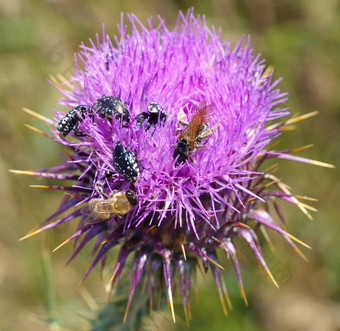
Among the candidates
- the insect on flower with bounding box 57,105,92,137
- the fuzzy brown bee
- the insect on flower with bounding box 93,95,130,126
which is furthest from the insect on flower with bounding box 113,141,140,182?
Result: the insect on flower with bounding box 57,105,92,137

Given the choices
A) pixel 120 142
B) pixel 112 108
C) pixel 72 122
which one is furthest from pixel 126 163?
pixel 72 122

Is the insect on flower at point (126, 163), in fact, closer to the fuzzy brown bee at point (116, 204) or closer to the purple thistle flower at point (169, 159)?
the purple thistle flower at point (169, 159)

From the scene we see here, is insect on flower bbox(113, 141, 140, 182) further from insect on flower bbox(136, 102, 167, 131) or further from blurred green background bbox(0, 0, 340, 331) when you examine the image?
blurred green background bbox(0, 0, 340, 331)

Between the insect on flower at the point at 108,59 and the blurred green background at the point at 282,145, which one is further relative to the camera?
the blurred green background at the point at 282,145

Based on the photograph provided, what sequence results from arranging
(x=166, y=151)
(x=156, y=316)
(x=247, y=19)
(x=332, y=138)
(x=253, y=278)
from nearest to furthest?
(x=166, y=151), (x=156, y=316), (x=253, y=278), (x=332, y=138), (x=247, y=19)

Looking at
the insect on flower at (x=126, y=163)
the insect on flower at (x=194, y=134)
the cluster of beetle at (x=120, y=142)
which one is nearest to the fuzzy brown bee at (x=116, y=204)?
the cluster of beetle at (x=120, y=142)

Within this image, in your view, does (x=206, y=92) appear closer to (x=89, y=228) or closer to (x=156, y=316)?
(x=89, y=228)

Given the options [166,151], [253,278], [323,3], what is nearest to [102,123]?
[166,151]
